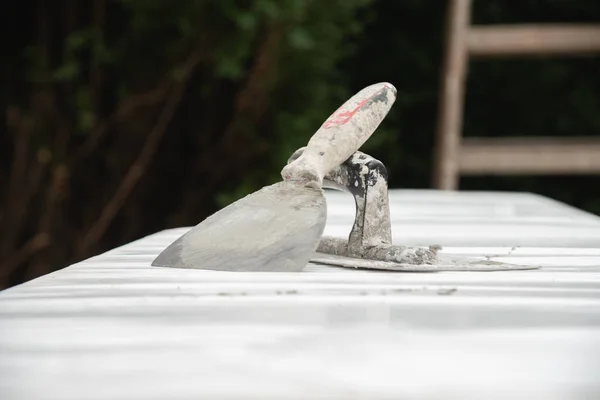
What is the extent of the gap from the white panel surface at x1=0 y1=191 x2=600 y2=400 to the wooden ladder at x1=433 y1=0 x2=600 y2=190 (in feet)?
4.65

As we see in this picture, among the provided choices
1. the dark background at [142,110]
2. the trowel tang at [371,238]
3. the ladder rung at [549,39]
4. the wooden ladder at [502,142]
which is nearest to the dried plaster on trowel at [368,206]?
the trowel tang at [371,238]

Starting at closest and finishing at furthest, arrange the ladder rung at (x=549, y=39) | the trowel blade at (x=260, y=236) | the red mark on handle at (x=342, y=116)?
the trowel blade at (x=260, y=236) < the red mark on handle at (x=342, y=116) < the ladder rung at (x=549, y=39)

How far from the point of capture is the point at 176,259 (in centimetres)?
81

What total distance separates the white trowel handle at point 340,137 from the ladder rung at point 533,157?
139 cm

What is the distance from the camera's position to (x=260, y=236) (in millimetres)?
Answer: 792

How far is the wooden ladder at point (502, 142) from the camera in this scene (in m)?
2.23

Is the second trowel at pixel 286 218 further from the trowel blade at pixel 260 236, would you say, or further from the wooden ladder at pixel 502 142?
the wooden ladder at pixel 502 142

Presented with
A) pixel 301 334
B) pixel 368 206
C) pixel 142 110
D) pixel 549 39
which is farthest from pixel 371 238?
pixel 549 39

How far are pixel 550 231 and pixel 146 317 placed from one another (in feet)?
2.47

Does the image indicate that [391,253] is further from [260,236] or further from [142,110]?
[142,110]

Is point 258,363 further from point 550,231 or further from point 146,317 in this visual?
point 550,231

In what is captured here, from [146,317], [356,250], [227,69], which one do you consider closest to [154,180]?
[227,69]

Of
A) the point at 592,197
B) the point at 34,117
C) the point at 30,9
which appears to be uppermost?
the point at 30,9

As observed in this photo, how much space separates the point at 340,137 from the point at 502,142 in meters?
1.53
